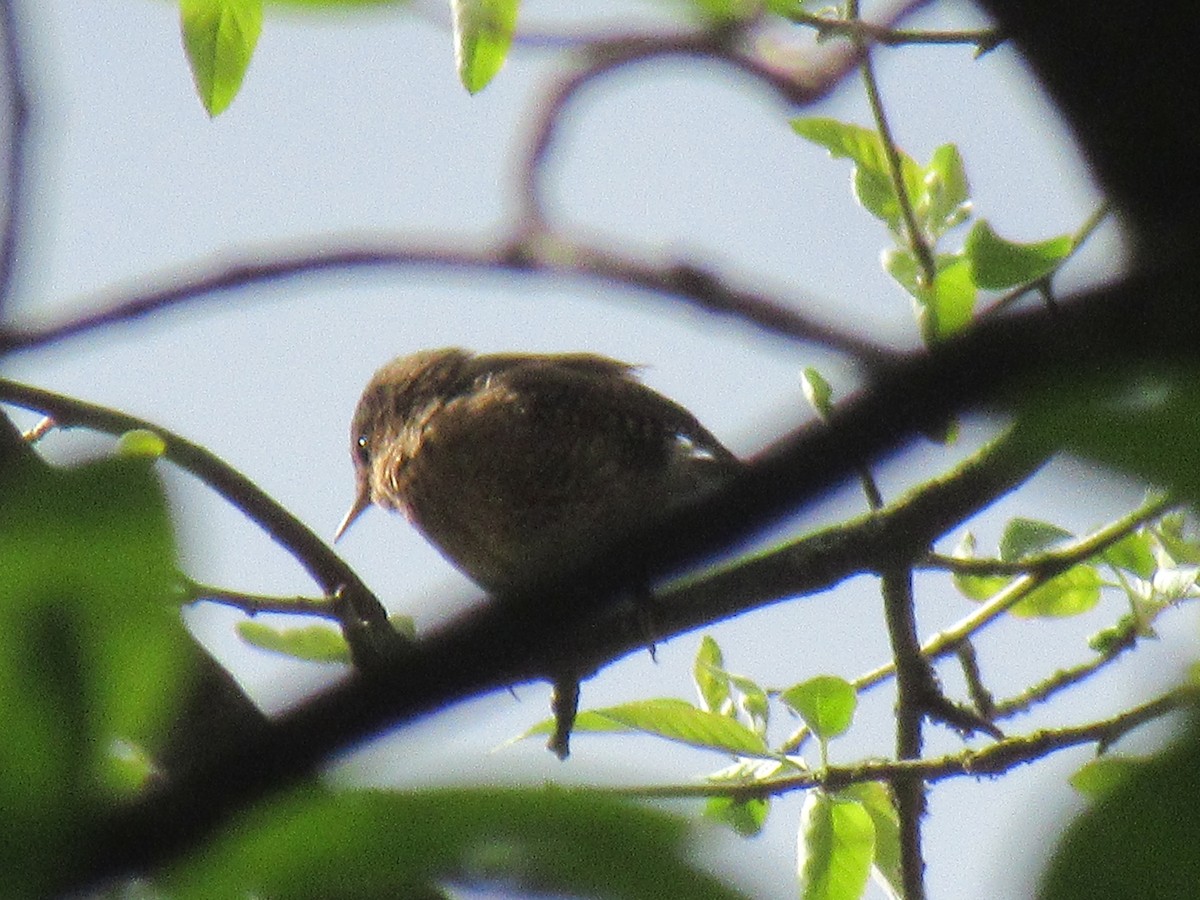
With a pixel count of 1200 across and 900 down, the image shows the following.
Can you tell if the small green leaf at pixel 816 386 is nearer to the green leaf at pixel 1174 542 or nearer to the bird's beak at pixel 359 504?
the green leaf at pixel 1174 542

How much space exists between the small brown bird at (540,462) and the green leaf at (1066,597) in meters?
1.22

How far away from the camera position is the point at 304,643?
8.86 ft

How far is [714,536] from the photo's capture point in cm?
55

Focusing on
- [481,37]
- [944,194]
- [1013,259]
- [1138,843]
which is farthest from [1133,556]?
[1138,843]

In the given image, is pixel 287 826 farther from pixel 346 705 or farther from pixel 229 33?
pixel 229 33

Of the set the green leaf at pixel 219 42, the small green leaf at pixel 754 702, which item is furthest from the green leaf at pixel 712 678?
the green leaf at pixel 219 42

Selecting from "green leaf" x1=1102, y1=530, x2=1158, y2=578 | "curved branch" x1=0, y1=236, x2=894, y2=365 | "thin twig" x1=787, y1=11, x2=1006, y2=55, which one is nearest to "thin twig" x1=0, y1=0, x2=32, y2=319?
"curved branch" x1=0, y1=236, x2=894, y2=365

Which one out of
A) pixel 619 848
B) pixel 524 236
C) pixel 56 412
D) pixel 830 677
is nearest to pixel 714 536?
pixel 619 848

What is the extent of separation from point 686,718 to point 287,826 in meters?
1.99

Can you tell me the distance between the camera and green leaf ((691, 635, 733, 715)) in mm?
3238

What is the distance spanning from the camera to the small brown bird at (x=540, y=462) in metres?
4.37

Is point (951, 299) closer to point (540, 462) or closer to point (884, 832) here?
point (884, 832)

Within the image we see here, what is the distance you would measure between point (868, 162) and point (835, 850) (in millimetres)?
1201

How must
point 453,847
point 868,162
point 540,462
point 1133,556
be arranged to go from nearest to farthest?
point 453,847
point 868,162
point 1133,556
point 540,462
